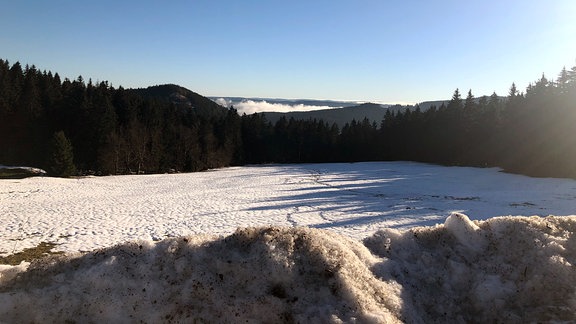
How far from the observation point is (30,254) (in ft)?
41.1

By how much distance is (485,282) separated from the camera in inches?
195

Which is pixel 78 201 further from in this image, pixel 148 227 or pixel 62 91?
pixel 62 91

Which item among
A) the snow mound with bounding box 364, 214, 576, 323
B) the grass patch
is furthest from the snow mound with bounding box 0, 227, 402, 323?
the grass patch

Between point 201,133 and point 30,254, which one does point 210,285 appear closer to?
point 30,254

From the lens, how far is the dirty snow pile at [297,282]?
4223mm

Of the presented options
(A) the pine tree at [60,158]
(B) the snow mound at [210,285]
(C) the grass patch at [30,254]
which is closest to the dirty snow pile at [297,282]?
(B) the snow mound at [210,285]

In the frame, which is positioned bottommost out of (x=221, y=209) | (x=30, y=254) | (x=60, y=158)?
(x=221, y=209)

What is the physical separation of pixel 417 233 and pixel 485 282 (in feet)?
4.01

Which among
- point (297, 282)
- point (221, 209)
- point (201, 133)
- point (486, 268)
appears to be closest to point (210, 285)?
→ point (297, 282)

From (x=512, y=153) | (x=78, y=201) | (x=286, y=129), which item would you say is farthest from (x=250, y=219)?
(x=286, y=129)

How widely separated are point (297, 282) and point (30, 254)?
1210 centimetres

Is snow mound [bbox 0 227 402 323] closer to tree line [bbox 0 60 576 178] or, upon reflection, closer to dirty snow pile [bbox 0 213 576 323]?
dirty snow pile [bbox 0 213 576 323]

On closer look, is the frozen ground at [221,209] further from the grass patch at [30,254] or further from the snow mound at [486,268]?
the snow mound at [486,268]

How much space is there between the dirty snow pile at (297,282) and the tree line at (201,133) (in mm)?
45512
